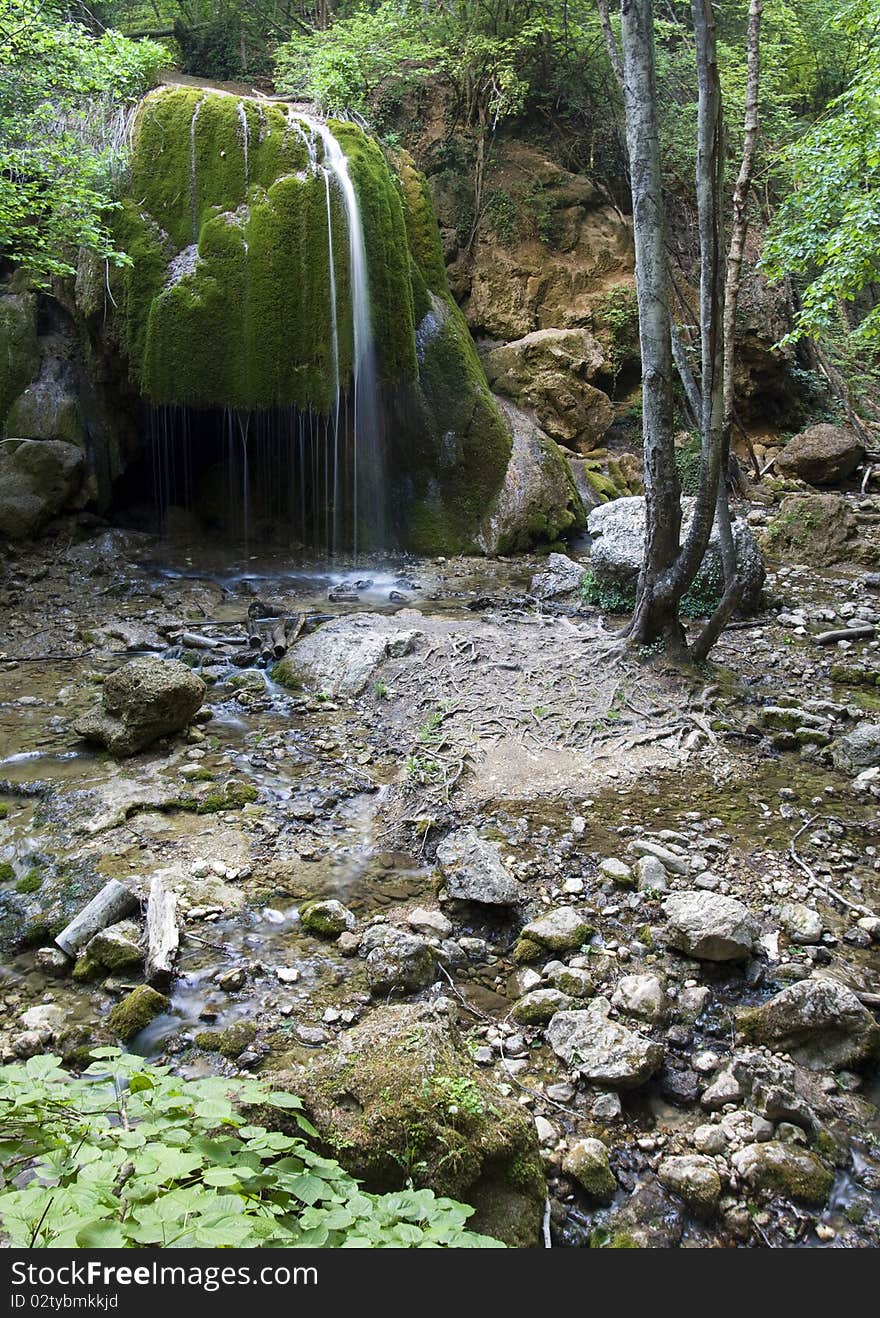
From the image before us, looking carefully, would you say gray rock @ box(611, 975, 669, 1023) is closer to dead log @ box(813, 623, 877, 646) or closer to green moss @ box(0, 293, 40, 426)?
dead log @ box(813, 623, 877, 646)

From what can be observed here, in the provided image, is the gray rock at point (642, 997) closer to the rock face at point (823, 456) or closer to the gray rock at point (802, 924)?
the gray rock at point (802, 924)

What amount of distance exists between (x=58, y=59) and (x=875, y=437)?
15.1 metres

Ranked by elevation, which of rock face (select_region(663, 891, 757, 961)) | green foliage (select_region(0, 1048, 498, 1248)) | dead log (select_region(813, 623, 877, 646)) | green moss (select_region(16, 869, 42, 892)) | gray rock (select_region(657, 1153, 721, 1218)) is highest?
green foliage (select_region(0, 1048, 498, 1248))

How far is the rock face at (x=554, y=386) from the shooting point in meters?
A: 13.8

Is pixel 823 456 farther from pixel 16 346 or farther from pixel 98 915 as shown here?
pixel 98 915

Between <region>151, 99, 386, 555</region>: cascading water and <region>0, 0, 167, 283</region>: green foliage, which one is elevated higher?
<region>0, 0, 167, 283</region>: green foliage

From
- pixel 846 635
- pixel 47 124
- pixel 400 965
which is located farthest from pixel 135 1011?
pixel 47 124

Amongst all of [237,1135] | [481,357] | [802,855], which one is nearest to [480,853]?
[802,855]

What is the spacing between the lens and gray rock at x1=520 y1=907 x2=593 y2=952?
3.52 meters

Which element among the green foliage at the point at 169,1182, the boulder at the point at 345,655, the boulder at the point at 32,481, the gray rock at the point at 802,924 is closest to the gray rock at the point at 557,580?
the boulder at the point at 345,655

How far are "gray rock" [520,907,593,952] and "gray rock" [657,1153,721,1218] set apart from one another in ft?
3.62

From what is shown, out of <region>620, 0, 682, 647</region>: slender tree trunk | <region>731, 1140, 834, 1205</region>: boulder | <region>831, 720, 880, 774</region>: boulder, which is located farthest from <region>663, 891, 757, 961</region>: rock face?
<region>620, 0, 682, 647</region>: slender tree trunk

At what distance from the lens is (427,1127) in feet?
7.45

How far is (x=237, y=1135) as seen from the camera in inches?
79.9
